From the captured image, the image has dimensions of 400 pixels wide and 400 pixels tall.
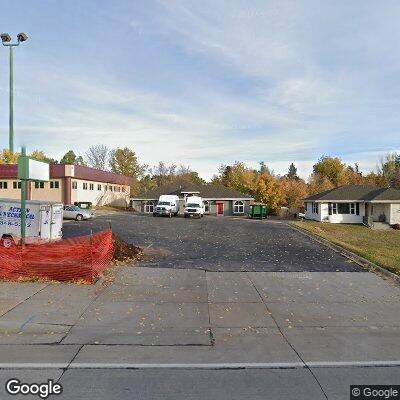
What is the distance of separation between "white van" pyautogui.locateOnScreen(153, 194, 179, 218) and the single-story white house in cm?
1729

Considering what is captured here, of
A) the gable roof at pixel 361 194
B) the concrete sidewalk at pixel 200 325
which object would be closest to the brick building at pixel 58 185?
the gable roof at pixel 361 194

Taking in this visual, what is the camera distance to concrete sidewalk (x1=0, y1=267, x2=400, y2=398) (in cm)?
595

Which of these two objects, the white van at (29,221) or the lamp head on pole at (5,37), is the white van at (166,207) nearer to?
the lamp head on pole at (5,37)

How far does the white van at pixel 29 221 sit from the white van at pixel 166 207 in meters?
29.1

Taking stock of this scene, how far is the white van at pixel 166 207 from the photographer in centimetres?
4672

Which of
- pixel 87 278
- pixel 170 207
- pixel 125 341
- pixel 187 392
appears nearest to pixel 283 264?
pixel 87 278

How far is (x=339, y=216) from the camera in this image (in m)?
46.6

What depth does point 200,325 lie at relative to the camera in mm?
7758

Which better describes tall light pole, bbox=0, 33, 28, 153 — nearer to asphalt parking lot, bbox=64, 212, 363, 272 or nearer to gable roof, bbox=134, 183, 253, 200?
asphalt parking lot, bbox=64, 212, 363, 272

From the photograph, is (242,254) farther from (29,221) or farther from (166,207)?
(166,207)

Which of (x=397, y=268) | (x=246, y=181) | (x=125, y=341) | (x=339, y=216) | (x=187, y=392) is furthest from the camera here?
(x=246, y=181)

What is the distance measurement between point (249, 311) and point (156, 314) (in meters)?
2.07

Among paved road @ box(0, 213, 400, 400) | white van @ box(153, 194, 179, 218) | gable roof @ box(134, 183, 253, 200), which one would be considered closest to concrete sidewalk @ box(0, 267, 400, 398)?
paved road @ box(0, 213, 400, 400)

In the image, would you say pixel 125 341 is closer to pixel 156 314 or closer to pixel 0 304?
pixel 156 314
